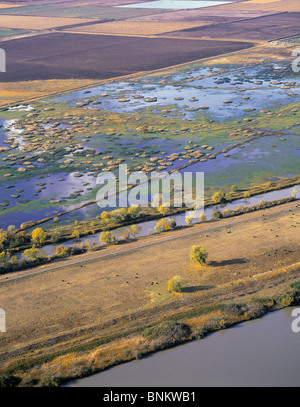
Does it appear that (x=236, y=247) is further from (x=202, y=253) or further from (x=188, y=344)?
(x=188, y=344)

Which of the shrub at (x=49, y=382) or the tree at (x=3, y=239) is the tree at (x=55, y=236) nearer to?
the tree at (x=3, y=239)

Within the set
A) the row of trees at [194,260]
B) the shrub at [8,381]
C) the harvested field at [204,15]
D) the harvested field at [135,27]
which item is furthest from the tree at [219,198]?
the harvested field at [204,15]

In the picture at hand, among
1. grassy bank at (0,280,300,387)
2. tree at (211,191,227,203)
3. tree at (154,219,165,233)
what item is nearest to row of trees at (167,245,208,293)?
grassy bank at (0,280,300,387)

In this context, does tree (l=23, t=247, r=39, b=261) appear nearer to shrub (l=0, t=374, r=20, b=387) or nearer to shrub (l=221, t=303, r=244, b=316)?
shrub (l=0, t=374, r=20, b=387)

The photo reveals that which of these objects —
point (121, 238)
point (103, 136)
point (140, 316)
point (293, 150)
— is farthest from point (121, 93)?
point (140, 316)

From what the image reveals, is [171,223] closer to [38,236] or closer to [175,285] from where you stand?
[175,285]
